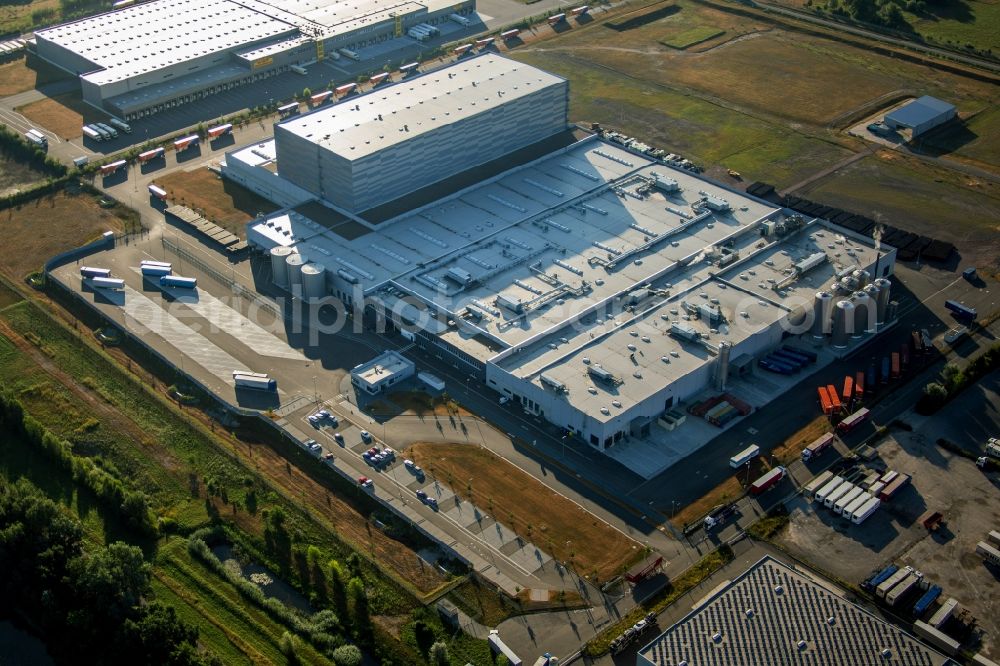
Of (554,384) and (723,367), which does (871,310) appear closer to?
(723,367)

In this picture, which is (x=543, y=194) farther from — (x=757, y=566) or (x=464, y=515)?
(x=757, y=566)

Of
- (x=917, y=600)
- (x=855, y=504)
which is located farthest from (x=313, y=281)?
(x=917, y=600)

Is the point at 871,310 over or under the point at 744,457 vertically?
over

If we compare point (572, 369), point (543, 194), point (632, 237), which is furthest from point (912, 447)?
point (543, 194)

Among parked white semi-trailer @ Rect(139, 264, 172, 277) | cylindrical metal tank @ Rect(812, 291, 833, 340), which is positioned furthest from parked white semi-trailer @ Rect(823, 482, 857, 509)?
parked white semi-trailer @ Rect(139, 264, 172, 277)

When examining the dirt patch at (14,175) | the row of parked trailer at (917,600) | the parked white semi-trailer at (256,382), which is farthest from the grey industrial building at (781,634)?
the dirt patch at (14,175)
